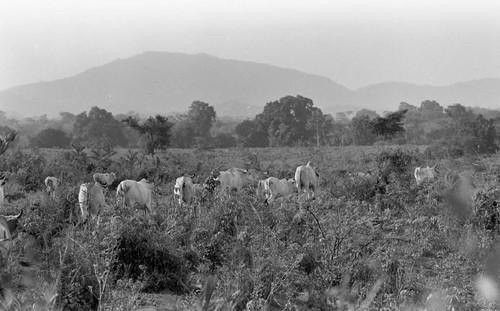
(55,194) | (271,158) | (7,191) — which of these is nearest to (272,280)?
(55,194)

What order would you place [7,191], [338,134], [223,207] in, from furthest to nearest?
[338,134] → [7,191] → [223,207]

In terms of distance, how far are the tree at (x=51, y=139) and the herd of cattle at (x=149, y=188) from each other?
125 ft

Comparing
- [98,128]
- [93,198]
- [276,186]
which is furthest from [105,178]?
[98,128]

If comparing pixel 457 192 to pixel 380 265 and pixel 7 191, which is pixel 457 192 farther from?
pixel 7 191

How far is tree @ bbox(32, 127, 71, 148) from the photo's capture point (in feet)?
169

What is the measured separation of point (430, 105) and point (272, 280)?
9028cm

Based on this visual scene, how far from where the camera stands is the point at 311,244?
6445 millimetres

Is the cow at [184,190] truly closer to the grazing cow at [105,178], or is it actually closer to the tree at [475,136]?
the grazing cow at [105,178]

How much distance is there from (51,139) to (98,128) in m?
4.64

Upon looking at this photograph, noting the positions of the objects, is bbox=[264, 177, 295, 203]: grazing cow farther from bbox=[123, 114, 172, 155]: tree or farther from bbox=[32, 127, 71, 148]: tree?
bbox=[32, 127, 71, 148]: tree

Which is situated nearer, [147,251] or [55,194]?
[147,251]

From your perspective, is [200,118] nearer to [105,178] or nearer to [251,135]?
[251,135]

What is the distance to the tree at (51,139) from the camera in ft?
169

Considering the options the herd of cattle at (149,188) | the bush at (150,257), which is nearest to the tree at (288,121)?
the herd of cattle at (149,188)
